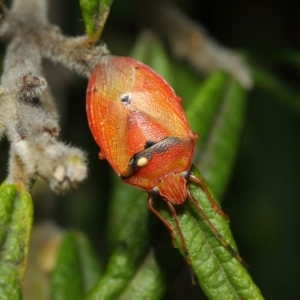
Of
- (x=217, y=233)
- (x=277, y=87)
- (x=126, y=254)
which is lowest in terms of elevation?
(x=126, y=254)

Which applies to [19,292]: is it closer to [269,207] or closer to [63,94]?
[63,94]

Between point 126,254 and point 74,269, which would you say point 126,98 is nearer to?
point 126,254

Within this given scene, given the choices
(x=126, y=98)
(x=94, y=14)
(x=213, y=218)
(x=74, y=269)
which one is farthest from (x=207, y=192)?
(x=74, y=269)

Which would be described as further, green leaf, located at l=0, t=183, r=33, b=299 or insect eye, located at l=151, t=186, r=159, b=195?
insect eye, located at l=151, t=186, r=159, b=195

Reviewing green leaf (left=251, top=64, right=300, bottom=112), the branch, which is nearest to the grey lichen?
the branch

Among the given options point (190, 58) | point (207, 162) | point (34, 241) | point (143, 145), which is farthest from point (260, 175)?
point (143, 145)

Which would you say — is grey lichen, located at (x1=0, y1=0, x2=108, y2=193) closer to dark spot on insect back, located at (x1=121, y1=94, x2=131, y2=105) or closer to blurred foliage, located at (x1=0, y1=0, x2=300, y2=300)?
dark spot on insect back, located at (x1=121, y1=94, x2=131, y2=105)

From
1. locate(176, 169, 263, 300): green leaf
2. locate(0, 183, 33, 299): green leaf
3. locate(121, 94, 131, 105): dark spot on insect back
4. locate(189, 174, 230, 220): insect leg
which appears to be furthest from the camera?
locate(121, 94, 131, 105): dark spot on insect back
